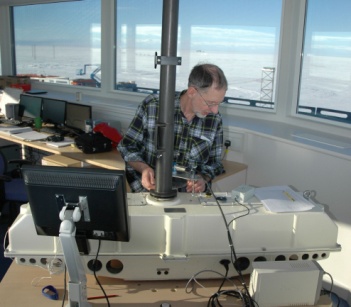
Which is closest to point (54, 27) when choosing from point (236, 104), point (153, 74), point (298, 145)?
point (153, 74)

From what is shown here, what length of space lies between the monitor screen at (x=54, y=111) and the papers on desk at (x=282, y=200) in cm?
307

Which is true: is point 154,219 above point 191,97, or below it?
below

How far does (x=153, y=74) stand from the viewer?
4492 mm

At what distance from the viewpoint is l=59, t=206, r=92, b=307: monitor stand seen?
115 cm

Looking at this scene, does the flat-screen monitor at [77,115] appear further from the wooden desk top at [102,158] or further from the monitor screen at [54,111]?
the wooden desk top at [102,158]

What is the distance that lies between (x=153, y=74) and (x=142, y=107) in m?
2.48

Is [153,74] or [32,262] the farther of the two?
[153,74]

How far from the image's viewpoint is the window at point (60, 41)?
196 inches

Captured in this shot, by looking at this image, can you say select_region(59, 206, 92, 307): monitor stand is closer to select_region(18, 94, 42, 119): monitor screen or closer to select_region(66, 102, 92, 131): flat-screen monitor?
select_region(66, 102, 92, 131): flat-screen monitor

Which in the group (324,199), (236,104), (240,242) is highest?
(236,104)

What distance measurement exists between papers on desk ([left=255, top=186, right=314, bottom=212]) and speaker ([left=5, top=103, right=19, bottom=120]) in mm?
3903

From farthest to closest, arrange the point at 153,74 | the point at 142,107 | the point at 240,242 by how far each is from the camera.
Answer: the point at 153,74, the point at 142,107, the point at 240,242

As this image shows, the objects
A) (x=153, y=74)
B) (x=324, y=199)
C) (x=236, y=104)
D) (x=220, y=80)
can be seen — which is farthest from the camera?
(x=153, y=74)

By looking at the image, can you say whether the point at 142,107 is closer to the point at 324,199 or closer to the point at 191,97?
the point at 191,97
